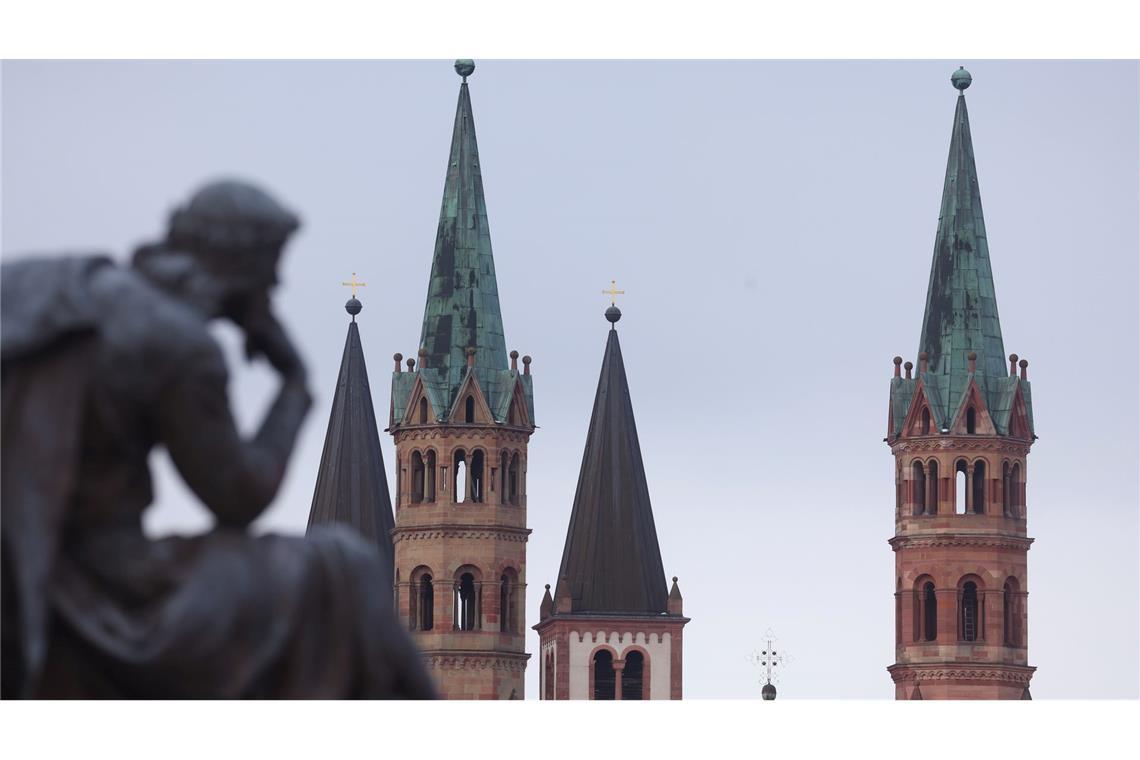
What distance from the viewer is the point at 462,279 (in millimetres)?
87188

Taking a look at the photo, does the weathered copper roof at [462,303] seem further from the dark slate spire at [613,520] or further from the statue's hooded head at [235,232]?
the statue's hooded head at [235,232]

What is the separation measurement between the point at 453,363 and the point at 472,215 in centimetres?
357

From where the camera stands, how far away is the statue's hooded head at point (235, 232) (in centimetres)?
992

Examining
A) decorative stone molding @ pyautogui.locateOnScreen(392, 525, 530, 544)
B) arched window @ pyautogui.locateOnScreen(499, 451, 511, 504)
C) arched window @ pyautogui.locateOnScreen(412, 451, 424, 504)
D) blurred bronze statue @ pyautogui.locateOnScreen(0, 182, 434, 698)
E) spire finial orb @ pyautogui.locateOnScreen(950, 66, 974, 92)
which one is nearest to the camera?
blurred bronze statue @ pyautogui.locateOnScreen(0, 182, 434, 698)

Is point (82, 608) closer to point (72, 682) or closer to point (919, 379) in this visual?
point (72, 682)

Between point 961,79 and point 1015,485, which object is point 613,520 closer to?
point 1015,485

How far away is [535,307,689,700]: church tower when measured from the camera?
85938 millimetres

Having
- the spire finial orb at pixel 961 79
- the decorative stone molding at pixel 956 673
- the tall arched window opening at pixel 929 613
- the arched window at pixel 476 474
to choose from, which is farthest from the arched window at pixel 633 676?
the spire finial orb at pixel 961 79

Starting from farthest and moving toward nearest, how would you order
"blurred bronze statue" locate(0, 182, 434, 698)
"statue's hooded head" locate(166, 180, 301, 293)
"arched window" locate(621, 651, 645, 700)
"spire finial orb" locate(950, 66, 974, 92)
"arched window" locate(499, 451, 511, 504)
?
"arched window" locate(621, 651, 645, 700), "arched window" locate(499, 451, 511, 504), "spire finial orb" locate(950, 66, 974, 92), "statue's hooded head" locate(166, 180, 301, 293), "blurred bronze statue" locate(0, 182, 434, 698)

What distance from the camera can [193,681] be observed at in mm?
9742

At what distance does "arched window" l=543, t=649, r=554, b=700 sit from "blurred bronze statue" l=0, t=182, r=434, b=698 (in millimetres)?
80823

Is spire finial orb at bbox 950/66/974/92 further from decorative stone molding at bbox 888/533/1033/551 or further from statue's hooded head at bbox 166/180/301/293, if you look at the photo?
statue's hooded head at bbox 166/180/301/293

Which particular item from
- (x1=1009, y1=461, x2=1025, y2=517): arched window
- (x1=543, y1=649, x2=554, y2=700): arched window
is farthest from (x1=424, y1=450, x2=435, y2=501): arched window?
(x1=1009, y1=461, x2=1025, y2=517): arched window
